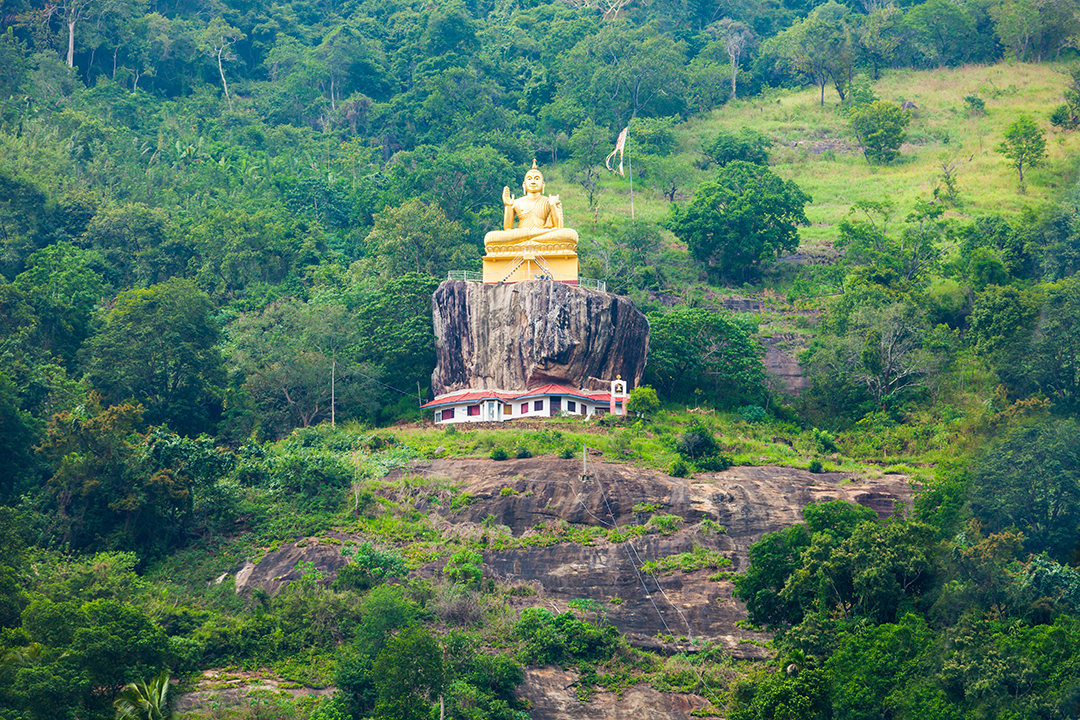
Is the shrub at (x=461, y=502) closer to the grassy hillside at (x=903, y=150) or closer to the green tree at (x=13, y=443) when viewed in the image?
the green tree at (x=13, y=443)

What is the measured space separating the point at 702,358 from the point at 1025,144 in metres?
25.9

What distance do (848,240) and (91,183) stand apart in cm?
3810

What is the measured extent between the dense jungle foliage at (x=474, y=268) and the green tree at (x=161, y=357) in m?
0.14

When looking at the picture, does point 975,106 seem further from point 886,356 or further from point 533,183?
point 533,183

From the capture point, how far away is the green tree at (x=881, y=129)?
7825 cm

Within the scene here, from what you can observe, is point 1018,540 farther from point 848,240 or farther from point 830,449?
point 848,240

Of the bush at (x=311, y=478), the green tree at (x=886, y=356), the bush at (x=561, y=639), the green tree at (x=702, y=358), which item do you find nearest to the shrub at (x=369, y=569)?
the bush at (x=561, y=639)

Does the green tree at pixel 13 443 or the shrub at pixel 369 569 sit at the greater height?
the green tree at pixel 13 443

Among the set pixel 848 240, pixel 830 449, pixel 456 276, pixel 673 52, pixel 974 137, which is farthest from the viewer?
pixel 673 52

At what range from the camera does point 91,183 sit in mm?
69562

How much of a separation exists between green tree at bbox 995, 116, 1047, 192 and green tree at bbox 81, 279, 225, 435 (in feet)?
138

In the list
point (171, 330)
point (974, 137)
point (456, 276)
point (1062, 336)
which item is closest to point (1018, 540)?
point (1062, 336)

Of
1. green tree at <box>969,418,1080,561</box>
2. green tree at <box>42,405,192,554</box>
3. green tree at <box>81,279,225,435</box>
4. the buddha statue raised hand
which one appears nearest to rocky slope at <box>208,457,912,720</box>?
green tree at <box>42,405,192,554</box>

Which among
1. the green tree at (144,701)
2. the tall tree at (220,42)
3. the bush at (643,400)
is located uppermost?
the tall tree at (220,42)
